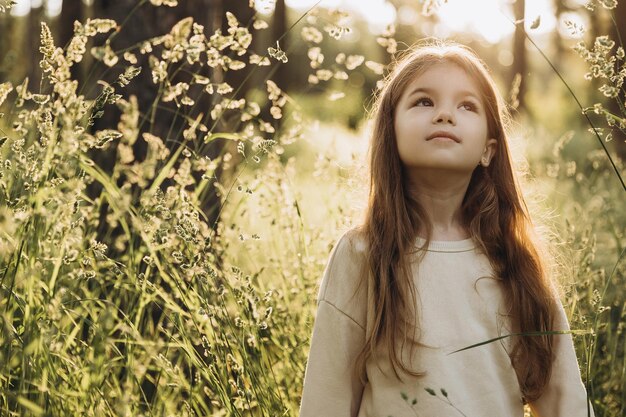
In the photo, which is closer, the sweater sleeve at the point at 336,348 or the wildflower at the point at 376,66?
the sweater sleeve at the point at 336,348

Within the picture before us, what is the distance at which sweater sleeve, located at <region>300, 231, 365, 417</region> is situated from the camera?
71.4 inches

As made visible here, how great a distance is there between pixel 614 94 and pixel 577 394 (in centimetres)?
70

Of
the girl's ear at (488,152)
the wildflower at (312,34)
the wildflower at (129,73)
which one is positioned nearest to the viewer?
the wildflower at (129,73)

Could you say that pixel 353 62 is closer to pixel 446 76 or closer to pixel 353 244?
pixel 446 76

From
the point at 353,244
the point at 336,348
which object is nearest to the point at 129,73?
the point at 353,244

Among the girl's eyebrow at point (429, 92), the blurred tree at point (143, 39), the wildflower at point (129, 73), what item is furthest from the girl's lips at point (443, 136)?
the blurred tree at point (143, 39)

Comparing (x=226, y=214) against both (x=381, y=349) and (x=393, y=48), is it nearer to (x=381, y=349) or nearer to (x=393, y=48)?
(x=393, y=48)

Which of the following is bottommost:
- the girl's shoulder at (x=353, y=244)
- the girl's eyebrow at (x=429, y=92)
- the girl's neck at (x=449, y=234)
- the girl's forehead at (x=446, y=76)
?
the girl's shoulder at (x=353, y=244)

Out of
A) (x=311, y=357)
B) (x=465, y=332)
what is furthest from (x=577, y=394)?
(x=311, y=357)

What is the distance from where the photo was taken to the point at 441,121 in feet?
6.03

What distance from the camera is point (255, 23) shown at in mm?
2014

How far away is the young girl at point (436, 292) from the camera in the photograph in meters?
1.77

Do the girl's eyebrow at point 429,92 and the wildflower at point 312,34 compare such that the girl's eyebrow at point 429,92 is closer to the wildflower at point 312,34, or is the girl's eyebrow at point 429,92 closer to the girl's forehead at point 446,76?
the girl's forehead at point 446,76

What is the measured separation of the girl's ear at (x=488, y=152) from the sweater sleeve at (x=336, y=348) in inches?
16.6
